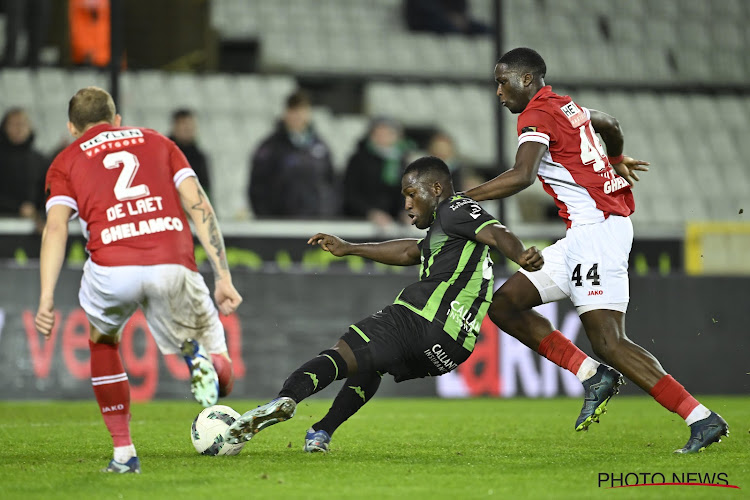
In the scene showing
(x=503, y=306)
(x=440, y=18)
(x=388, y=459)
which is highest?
(x=440, y=18)

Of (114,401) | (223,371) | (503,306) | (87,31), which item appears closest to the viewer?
(114,401)

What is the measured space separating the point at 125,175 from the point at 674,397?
109 inches

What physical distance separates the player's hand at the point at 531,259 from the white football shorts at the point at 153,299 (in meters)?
1.40

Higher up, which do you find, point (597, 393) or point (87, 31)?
point (87, 31)

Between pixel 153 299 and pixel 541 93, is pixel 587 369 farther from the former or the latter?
pixel 153 299

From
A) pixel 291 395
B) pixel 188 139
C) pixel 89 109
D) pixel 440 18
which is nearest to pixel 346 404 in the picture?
pixel 291 395

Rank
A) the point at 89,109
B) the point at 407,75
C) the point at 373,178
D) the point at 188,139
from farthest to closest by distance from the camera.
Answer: the point at 407,75
the point at 373,178
the point at 188,139
the point at 89,109

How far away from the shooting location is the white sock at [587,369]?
555cm

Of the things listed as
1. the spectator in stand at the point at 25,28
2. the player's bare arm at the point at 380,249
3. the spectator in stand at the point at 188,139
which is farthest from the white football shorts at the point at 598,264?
the spectator in stand at the point at 25,28

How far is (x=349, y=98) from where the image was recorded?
16.1 metres

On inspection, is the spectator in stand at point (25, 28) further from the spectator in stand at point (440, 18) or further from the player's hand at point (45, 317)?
the player's hand at point (45, 317)

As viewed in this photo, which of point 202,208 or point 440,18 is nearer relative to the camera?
point 202,208

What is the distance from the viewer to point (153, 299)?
15.9 ft

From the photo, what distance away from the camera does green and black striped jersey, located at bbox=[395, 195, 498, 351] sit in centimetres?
521
